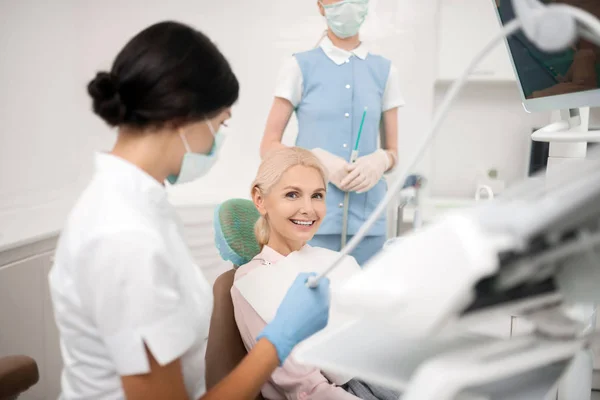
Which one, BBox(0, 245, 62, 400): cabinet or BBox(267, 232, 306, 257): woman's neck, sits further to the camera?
BBox(0, 245, 62, 400): cabinet

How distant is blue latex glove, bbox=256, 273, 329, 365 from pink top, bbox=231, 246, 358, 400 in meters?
0.30

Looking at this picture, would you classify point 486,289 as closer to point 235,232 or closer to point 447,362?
point 447,362

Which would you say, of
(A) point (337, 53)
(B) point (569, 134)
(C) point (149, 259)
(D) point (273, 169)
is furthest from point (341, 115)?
(C) point (149, 259)

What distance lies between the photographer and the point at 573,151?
1379mm

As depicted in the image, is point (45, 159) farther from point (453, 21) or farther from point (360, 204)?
point (453, 21)

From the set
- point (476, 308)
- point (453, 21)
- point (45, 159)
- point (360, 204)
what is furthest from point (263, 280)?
point (453, 21)

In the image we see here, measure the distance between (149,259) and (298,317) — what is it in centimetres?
29

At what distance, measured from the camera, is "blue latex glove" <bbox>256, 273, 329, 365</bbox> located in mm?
877

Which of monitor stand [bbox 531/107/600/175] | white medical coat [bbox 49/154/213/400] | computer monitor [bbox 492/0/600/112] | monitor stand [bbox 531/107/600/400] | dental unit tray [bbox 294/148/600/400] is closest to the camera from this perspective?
dental unit tray [bbox 294/148/600/400]

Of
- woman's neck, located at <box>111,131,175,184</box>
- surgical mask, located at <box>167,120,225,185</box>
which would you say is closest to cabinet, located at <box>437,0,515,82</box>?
surgical mask, located at <box>167,120,225,185</box>

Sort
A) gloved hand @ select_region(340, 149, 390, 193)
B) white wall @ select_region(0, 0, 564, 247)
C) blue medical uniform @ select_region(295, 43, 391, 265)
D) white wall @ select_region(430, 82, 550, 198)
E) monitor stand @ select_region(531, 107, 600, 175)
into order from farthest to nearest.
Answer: white wall @ select_region(430, 82, 550, 198)
white wall @ select_region(0, 0, 564, 247)
blue medical uniform @ select_region(295, 43, 391, 265)
gloved hand @ select_region(340, 149, 390, 193)
monitor stand @ select_region(531, 107, 600, 175)

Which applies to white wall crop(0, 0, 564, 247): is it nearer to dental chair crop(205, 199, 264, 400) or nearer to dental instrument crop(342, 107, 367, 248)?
dental instrument crop(342, 107, 367, 248)

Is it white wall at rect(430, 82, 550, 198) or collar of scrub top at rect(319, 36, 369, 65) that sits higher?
collar of scrub top at rect(319, 36, 369, 65)

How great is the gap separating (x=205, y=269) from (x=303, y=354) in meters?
2.10
